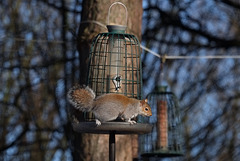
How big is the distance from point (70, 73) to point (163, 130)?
2.27 metres

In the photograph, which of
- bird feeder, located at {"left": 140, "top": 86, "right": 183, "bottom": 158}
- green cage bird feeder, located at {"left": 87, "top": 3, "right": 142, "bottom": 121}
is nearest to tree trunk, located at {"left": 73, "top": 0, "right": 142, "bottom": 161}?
bird feeder, located at {"left": 140, "top": 86, "right": 183, "bottom": 158}

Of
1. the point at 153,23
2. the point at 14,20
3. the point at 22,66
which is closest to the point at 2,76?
the point at 22,66

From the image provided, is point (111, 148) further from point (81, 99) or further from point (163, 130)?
point (163, 130)

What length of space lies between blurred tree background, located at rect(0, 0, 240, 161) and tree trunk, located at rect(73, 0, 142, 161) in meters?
1.75

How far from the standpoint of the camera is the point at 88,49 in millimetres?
5176

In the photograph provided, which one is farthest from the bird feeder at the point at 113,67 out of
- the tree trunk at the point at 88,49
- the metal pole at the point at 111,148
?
the tree trunk at the point at 88,49

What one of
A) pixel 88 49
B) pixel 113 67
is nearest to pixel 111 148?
pixel 113 67

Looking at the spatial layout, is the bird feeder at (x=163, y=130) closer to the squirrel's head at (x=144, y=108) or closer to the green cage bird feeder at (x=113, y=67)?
the green cage bird feeder at (x=113, y=67)

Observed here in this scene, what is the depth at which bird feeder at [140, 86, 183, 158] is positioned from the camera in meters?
5.52

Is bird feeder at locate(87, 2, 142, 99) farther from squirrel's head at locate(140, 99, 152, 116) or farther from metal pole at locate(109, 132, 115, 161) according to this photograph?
metal pole at locate(109, 132, 115, 161)

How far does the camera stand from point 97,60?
14.1 ft

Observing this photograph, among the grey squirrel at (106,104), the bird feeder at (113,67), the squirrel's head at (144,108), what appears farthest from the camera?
the bird feeder at (113,67)

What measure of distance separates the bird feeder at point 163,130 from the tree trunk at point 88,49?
0.41 m

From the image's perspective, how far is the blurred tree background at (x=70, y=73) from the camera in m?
7.32
